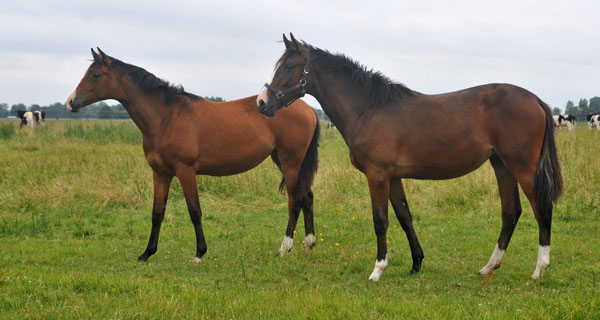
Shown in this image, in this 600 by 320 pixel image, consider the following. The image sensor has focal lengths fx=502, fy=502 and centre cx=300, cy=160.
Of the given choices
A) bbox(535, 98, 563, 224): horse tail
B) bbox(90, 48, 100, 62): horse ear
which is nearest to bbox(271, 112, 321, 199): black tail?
bbox(90, 48, 100, 62): horse ear

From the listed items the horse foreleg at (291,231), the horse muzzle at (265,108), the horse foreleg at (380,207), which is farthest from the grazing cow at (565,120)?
the horse muzzle at (265,108)

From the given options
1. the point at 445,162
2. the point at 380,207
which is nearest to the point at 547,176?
the point at 445,162

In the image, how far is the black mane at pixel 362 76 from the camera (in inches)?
226

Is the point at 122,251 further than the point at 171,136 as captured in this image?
Yes

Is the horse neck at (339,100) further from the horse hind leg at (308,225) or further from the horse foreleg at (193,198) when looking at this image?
the horse foreleg at (193,198)

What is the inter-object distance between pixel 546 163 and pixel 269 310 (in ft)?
10.9

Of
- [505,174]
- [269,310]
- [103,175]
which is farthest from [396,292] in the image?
→ [103,175]

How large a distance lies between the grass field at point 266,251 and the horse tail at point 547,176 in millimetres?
778

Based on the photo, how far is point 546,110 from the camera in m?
5.44

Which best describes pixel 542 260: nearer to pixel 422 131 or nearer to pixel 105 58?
pixel 422 131

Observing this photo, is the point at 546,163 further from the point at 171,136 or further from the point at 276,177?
the point at 276,177

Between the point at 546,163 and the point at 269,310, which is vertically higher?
the point at 546,163

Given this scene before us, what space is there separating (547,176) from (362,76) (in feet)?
7.40

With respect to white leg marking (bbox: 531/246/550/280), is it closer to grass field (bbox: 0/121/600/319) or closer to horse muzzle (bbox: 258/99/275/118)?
grass field (bbox: 0/121/600/319)
